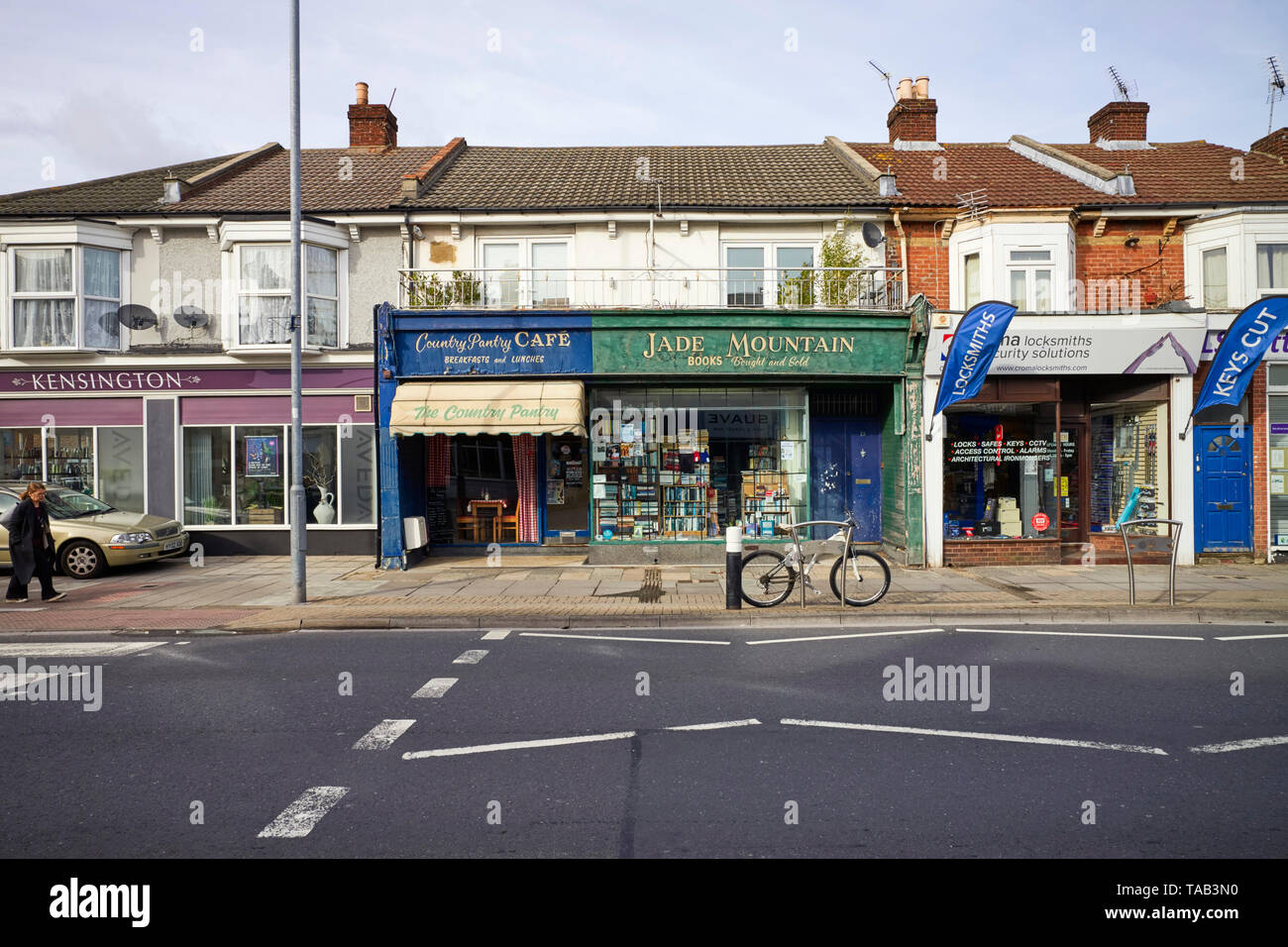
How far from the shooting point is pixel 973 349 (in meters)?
13.2

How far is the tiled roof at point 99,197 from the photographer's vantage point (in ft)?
50.6

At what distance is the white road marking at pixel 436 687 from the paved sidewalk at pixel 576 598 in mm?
2599

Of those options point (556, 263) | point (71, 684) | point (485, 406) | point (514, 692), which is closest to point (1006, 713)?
point (514, 692)

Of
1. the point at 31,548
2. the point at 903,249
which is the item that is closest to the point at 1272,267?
the point at 903,249

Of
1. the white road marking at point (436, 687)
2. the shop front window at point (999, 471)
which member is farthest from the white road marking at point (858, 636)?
the shop front window at point (999, 471)

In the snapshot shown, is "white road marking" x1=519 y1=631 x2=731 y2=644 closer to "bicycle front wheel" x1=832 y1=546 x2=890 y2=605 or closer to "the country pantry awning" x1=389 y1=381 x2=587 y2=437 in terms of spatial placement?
"bicycle front wheel" x1=832 y1=546 x2=890 y2=605

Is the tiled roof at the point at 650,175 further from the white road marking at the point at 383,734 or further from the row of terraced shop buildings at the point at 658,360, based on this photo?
the white road marking at the point at 383,734

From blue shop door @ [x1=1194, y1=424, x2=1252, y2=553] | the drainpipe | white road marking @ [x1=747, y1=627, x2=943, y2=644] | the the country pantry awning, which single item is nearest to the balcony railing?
the drainpipe

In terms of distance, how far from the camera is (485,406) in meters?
13.8

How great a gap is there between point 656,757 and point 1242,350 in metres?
13.6

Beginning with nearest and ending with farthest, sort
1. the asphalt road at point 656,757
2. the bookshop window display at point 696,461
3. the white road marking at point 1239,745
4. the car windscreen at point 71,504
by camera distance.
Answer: the asphalt road at point 656,757
the white road marking at point 1239,745
the car windscreen at point 71,504
the bookshop window display at point 696,461

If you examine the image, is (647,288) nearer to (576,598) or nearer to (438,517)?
(438,517)

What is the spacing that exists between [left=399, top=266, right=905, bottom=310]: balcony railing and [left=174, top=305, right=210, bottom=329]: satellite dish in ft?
13.3

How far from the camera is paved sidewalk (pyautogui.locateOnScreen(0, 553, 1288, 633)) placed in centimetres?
962
